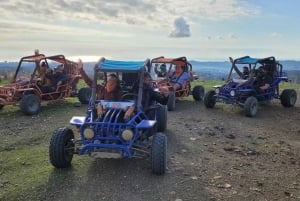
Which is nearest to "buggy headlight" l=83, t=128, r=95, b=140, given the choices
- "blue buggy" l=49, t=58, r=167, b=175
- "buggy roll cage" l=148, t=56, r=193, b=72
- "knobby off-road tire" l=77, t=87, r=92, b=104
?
"blue buggy" l=49, t=58, r=167, b=175

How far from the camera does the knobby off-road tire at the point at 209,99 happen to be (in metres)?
14.3

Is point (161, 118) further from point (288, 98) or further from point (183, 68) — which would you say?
point (288, 98)

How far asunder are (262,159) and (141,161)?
2453 mm

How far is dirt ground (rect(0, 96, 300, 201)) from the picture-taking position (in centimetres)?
623

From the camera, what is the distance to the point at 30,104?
1273 centimetres

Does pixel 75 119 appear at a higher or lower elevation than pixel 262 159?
higher

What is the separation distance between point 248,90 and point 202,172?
7.18 m

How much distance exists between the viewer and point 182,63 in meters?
16.5

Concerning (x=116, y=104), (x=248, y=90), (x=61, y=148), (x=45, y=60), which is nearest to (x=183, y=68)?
(x=248, y=90)

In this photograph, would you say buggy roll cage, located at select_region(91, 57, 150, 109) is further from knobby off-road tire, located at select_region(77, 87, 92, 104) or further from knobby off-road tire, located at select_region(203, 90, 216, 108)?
knobby off-road tire, located at select_region(77, 87, 92, 104)

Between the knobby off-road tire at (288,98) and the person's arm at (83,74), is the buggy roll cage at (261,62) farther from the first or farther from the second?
the person's arm at (83,74)

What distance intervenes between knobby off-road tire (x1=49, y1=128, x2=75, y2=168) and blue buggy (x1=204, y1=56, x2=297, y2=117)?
7.16 metres

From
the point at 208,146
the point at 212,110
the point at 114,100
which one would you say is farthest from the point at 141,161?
the point at 212,110

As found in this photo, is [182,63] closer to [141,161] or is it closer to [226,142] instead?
[226,142]
